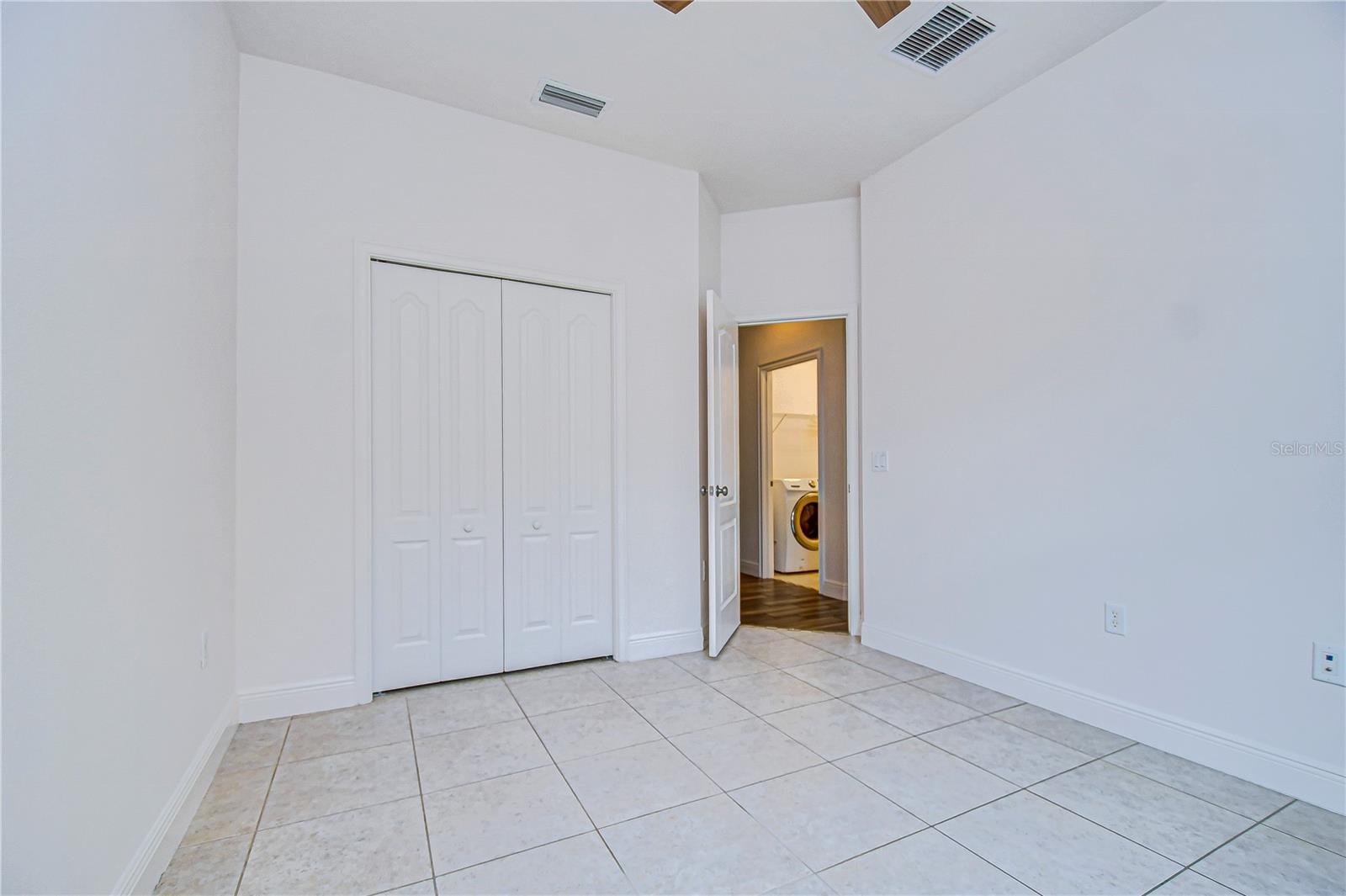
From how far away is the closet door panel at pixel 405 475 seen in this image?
2867mm

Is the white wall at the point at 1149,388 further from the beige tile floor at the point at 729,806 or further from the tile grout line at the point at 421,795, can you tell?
the tile grout line at the point at 421,795

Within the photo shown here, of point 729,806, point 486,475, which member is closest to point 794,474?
point 486,475

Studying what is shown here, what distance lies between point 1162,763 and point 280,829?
2.84m

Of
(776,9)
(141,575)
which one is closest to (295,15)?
(776,9)

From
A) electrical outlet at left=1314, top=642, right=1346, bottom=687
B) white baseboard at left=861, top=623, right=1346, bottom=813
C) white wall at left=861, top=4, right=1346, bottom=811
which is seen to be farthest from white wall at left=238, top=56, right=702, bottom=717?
electrical outlet at left=1314, top=642, right=1346, bottom=687

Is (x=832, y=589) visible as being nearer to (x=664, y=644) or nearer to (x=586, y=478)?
(x=664, y=644)

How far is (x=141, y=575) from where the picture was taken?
1606mm

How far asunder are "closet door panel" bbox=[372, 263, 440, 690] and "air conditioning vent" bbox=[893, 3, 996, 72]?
2.27 m

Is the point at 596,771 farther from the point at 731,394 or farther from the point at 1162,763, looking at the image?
the point at 731,394

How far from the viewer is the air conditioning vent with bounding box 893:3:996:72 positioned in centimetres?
238

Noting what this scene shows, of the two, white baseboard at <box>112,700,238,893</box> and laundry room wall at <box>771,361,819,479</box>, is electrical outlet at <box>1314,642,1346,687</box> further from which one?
laundry room wall at <box>771,361,819,479</box>

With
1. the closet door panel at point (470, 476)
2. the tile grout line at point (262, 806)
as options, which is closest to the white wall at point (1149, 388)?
→ the closet door panel at point (470, 476)

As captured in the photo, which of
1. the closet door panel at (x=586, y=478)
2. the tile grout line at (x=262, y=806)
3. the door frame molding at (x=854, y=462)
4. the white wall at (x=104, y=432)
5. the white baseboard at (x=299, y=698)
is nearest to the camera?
the white wall at (x=104, y=432)

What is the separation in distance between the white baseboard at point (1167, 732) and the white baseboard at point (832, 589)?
5.25ft
